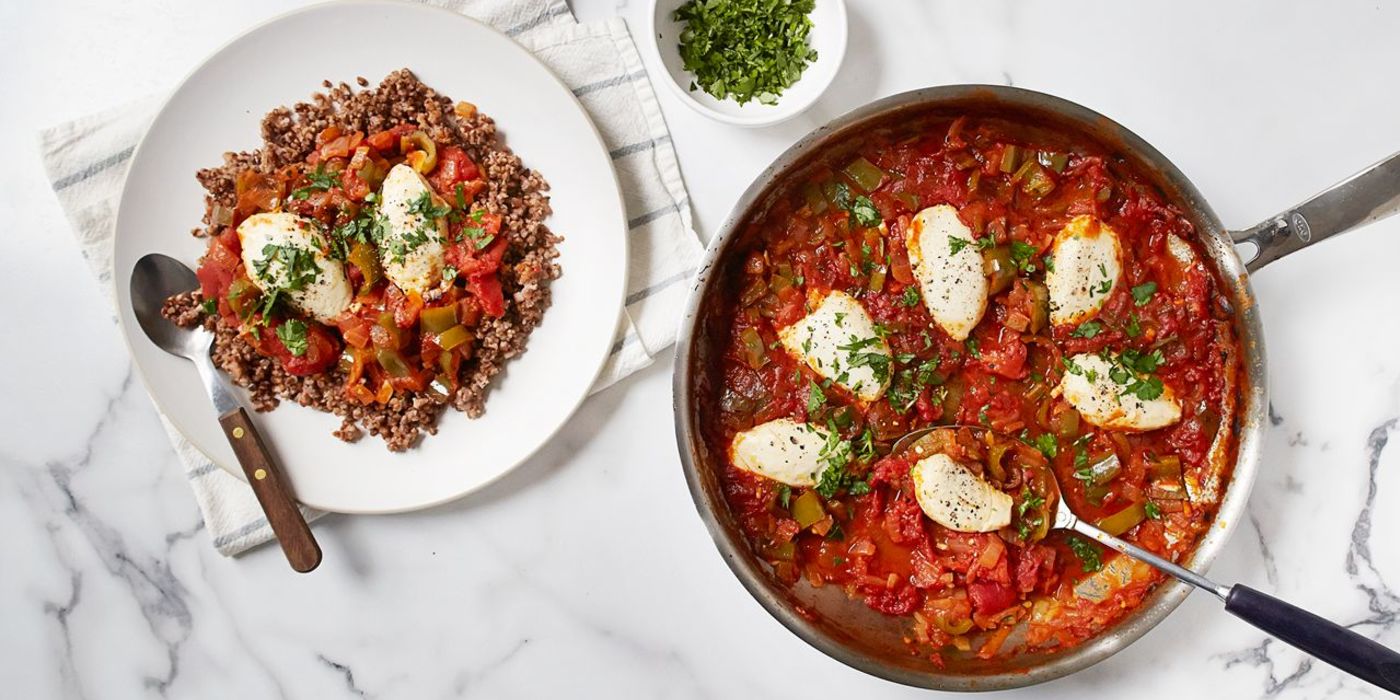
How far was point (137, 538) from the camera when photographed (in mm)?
3654

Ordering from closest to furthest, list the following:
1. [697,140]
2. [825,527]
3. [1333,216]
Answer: [1333,216], [825,527], [697,140]

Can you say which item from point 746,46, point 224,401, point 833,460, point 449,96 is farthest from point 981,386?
point 224,401

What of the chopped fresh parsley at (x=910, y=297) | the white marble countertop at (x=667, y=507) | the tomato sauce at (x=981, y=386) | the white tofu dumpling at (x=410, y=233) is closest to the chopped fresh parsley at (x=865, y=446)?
the tomato sauce at (x=981, y=386)

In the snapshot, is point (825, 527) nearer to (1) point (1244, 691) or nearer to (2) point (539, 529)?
Answer: (2) point (539, 529)

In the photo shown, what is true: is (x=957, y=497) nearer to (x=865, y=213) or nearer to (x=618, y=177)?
(x=865, y=213)

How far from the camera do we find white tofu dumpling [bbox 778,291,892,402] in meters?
3.28

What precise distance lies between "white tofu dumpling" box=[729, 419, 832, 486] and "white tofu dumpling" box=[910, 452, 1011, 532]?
0.35 m

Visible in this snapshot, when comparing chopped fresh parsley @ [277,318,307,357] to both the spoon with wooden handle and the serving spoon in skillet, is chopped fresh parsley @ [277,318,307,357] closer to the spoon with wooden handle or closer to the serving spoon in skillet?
the spoon with wooden handle

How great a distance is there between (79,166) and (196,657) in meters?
1.88

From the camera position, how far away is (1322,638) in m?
2.79

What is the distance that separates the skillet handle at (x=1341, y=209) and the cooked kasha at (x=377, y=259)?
7.96ft

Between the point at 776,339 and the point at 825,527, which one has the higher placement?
the point at 776,339

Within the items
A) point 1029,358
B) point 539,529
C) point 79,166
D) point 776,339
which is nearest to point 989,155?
point 1029,358

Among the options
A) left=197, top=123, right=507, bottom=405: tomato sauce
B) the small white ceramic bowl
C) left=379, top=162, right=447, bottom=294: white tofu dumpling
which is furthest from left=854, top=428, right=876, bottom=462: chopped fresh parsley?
left=379, top=162, right=447, bottom=294: white tofu dumpling
